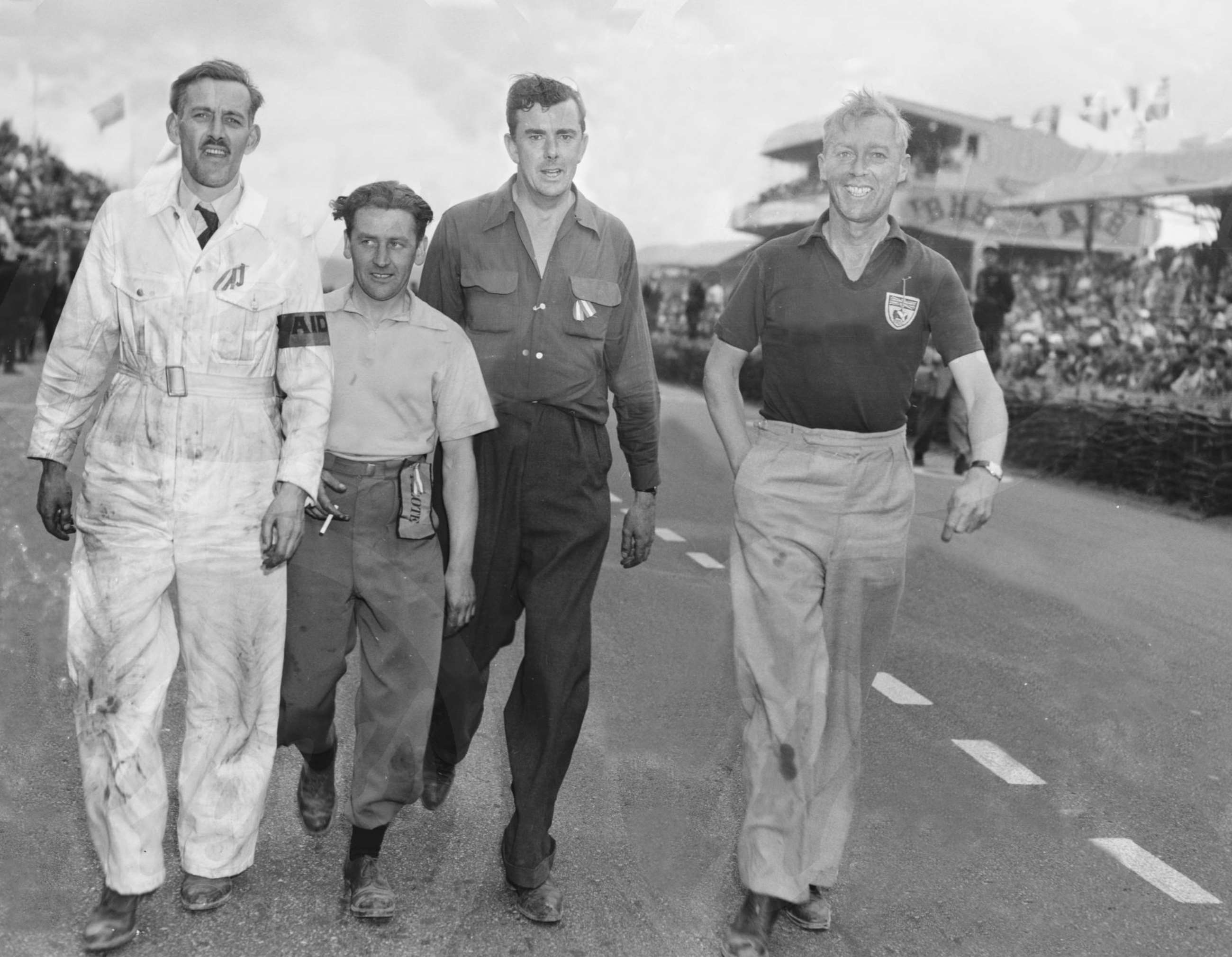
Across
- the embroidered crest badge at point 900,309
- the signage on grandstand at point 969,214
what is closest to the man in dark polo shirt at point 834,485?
the embroidered crest badge at point 900,309

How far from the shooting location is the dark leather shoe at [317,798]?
385 centimetres

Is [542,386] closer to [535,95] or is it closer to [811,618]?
[535,95]

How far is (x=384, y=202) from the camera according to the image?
136 inches

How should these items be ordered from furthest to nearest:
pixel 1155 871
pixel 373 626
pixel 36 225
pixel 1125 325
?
pixel 1125 325
pixel 36 225
pixel 1155 871
pixel 373 626

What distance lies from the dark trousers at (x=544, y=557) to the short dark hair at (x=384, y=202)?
492mm

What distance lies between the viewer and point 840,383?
3.46m

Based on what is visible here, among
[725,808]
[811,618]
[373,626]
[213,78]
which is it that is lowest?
[725,808]

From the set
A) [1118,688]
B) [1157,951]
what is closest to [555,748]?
[1157,951]

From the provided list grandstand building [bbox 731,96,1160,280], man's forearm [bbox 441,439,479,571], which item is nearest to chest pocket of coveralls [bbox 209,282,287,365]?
man's forearm [bbox 441,439,479,571]

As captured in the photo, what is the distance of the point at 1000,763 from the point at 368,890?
7.76ft

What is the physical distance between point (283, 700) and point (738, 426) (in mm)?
1242

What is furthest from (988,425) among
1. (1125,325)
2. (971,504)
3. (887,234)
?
(1125,325)

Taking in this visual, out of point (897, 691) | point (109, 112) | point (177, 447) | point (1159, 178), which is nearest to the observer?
point (177, 447)

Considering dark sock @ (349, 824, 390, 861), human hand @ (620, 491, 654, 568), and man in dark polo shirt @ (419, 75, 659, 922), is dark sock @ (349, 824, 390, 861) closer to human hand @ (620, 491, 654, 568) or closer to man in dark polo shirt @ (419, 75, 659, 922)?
man in dark polo shirt @ (419, 75, 659, 922)
